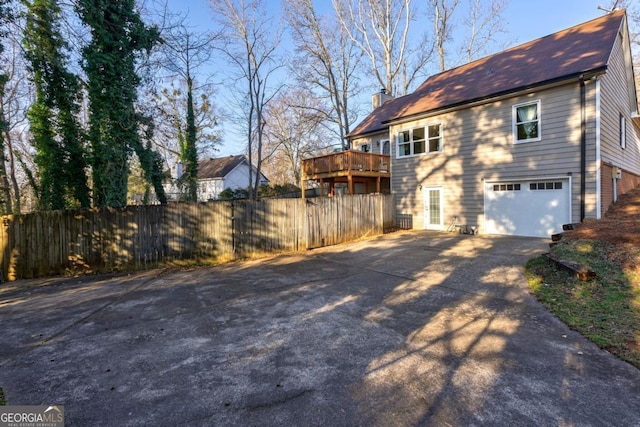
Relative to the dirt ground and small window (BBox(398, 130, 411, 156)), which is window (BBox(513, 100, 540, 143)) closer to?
the dirt ground

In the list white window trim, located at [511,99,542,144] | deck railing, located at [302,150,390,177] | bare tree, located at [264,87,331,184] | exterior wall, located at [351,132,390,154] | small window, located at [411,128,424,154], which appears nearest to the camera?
white window trim, located at [511,99,542,144]

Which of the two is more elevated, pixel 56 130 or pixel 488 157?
pixel 56 130

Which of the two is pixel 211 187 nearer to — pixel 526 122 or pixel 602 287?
pixel 526 122

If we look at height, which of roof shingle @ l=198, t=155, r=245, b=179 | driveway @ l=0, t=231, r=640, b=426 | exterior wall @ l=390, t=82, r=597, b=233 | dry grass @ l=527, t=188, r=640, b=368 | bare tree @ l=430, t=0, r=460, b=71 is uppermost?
bare tree @ l=430, t=0, r=460, b=71

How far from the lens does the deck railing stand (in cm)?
1385

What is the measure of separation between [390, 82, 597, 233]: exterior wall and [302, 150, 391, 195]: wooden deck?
0.66 metres

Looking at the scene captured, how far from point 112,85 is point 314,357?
31.7ft

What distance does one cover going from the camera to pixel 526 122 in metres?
10.9

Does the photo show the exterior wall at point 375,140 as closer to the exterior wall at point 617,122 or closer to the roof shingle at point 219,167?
the exterior wall at point 617,122

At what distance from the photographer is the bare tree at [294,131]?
2586 cm

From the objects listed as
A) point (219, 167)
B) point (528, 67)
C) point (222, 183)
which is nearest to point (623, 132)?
point (528, 67)

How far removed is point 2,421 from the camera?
8.64 feet

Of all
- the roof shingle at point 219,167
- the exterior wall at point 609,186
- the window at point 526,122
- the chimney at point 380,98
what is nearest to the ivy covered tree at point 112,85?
the window at point 526,122

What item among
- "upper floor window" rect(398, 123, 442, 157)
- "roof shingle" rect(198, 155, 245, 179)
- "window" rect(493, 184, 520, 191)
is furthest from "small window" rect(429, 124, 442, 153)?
"roof shingle" rect(198, 155, 245, 179)
